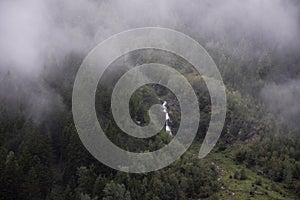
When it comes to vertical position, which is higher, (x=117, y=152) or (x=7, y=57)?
(x=7, y=57)

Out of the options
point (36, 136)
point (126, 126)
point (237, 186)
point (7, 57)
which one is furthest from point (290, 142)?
point (7, 57)

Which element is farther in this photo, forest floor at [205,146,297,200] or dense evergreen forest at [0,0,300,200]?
forest floor at [205,146,297,200]

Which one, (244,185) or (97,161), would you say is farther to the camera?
(244,185)

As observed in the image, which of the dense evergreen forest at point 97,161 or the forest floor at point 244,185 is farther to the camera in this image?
the forest floor at point 244,185

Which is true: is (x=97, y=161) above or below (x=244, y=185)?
below

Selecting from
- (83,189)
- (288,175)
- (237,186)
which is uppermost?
(288,175)

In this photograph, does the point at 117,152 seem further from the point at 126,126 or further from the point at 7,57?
the point at 7,57

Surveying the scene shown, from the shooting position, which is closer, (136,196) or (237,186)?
(136,196)

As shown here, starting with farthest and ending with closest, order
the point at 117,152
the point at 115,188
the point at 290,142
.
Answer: the point at 290,142
the point at 117,152
the point at 115,188

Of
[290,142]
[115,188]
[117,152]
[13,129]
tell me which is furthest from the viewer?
[290,142]

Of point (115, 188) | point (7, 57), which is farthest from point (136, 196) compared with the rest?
point (7, 57)
